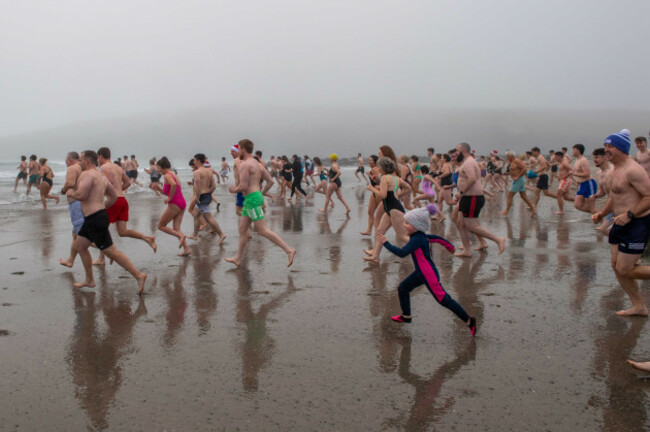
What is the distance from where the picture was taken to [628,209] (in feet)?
16.0

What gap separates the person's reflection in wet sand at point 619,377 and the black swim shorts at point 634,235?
77 centimetres

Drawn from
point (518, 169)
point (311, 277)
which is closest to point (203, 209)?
point (311, 277)

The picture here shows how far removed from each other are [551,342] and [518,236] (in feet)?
20.7

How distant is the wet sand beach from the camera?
3.39 m

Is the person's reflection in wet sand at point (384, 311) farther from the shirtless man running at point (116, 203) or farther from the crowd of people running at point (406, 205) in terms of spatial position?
the shirtless man running at point (116, 203)

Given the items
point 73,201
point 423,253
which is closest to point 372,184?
point 73,201

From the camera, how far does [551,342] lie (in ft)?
15.1

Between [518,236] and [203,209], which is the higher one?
[203,209]

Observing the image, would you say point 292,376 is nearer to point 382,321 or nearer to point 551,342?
point 382,321

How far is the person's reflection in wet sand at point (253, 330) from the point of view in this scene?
404 centimetres

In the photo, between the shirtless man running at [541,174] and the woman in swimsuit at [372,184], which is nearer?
the woman in swimsuit at [372,184]

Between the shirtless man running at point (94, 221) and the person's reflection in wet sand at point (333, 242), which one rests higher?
the shirtless man running at point (94, 221)

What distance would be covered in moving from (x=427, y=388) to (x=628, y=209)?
9.05ft

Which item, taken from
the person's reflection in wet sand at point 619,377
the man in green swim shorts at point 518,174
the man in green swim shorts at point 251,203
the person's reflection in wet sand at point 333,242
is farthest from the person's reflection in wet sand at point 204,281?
the man in green swim shorts at point 518,174
